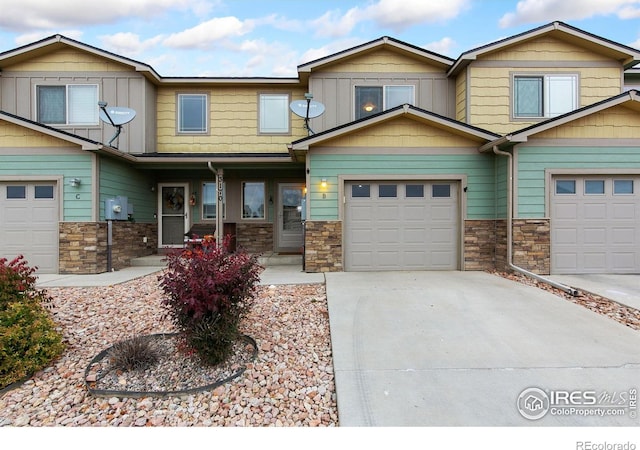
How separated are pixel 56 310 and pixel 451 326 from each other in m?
5.52

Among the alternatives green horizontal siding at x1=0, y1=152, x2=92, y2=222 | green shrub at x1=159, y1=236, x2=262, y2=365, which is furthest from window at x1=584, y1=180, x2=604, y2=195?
green horizontal siding at x1=0, y1=152, x2=92, y2=222

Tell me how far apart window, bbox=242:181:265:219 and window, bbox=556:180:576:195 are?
7669mm

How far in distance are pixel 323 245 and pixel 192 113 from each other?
20.2 feet

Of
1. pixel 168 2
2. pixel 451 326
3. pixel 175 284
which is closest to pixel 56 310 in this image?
pixel 175 284

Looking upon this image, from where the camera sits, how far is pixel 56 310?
5145 mm

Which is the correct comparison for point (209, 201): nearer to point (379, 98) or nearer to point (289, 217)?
point (289, 217)

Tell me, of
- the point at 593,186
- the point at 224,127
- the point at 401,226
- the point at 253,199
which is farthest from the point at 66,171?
the point at 593,186

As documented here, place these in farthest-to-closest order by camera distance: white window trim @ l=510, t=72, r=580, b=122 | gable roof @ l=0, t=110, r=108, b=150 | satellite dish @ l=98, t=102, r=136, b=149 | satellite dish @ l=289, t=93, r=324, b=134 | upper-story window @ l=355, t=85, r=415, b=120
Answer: upper-story window @ l=355, t=85, r=415, b=120 → white window trim @ l=510, t=72, r=580, b=122 → satellite dish @ l=98, t=102, r=136, b=149 → satellite dish @ l=289, t=93, r=324, b=134 → gable roof @ l=0, t=110, r=108, b=150

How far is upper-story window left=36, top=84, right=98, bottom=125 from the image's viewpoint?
32.6 feet
